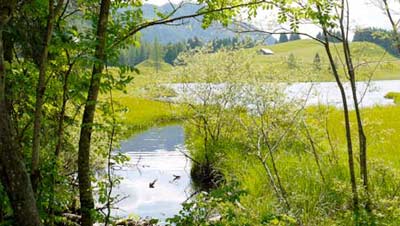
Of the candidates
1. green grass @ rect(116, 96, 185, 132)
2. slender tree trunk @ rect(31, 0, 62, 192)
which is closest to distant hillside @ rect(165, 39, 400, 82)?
slender tree trunk @ rect(31, 0, 62, 192)

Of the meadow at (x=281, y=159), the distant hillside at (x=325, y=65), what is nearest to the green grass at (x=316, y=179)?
the meadow at (x=281, y=159)

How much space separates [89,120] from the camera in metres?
4.27

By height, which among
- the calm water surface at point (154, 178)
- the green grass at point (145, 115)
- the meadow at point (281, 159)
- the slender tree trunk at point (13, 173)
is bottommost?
the calm water surface at point (154, 178)

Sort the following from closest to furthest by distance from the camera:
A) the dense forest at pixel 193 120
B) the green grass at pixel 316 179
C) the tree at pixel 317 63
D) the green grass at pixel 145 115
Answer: the dense forest at pixel 193 120
the green grass at pixel 316 179
the tree at pixel 317 63
the green grass at pixel 145 115

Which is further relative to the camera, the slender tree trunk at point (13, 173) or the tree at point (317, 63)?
the tree at point (317, 63)

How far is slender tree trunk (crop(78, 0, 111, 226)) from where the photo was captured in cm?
406

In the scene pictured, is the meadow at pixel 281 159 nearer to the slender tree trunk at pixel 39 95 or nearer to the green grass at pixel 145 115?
the slender tree trunk at pixel 39 95

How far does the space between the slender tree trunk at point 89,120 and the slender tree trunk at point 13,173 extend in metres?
1.30

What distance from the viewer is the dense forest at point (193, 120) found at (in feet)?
13.3

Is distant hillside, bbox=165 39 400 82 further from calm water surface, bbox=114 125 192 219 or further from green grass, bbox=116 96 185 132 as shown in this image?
green grass, bbox=116 96 185 132

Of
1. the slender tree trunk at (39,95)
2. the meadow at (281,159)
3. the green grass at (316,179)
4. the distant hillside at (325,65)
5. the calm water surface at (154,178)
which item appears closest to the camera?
the slender tree trunk at (39,95)

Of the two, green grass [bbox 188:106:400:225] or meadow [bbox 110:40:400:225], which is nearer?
meadow [bbox 110:40:400:225]

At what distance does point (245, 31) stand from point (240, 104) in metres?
6.48

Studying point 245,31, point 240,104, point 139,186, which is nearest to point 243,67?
point 240,104
